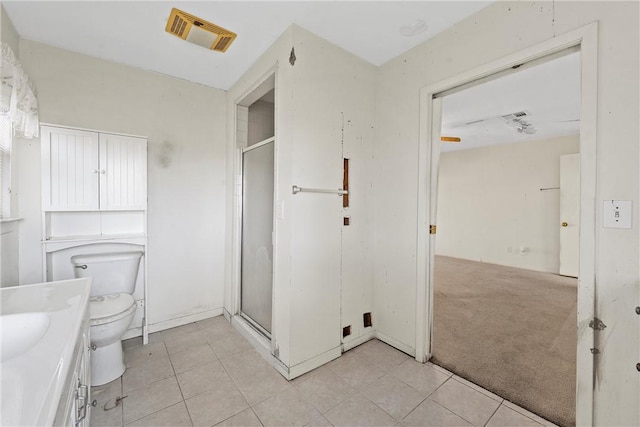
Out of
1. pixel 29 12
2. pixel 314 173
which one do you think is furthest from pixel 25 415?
pixel 29 12

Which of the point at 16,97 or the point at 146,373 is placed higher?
the point at 16,97

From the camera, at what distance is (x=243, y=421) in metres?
1.50

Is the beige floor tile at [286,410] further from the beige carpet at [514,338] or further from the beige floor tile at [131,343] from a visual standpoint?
the beige floor tile at [131,343]

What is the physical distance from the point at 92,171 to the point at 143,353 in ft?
4.93

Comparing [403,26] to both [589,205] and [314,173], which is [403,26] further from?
[589,205]

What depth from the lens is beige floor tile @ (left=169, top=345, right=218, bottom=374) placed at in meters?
2.00

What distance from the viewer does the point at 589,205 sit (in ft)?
4.28

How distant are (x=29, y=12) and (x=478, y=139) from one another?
5847mm

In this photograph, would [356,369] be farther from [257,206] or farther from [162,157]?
[162,157]

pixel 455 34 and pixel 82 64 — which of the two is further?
pixel 82 64

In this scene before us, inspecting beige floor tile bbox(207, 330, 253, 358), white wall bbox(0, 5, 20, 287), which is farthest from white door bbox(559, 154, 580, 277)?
white wall bbox(0, 5, 20, 287)

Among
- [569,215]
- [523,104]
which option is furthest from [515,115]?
[569,215]

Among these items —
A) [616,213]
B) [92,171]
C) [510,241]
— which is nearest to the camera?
[616,213]

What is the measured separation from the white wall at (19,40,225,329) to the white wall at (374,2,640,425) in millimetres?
1885
